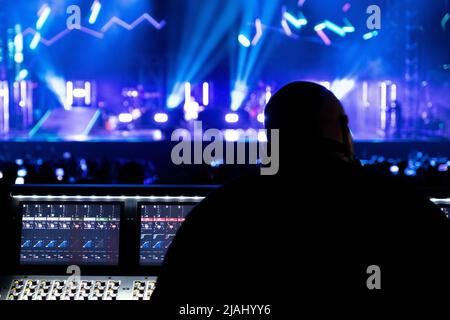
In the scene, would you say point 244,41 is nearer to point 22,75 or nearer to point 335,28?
point 335,28

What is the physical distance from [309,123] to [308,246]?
0.24 metres

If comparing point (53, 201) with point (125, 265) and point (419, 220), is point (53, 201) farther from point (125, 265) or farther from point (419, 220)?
point (419, 220)

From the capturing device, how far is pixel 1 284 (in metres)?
2.10

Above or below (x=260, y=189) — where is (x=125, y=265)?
below

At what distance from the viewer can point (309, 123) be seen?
1163 mm

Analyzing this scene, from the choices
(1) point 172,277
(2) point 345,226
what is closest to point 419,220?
(2) point 345,226

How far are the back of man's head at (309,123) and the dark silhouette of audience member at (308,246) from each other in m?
0.07

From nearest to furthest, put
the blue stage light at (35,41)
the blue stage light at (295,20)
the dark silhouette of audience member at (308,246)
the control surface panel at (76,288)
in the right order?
the dark silhouette of audience member at (308,246) < the control surface panel at (76,288) < the blue stage light at (35,41) < the blue stage light at (295,20)

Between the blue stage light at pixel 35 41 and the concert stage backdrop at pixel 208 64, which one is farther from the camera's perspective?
the blue stage light at pixel 35 41

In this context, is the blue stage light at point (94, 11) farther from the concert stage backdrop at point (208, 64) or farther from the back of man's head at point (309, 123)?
the back of man's head at point (309, 123)

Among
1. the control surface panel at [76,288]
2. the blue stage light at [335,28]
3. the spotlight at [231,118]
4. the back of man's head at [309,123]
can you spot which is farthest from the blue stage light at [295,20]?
the back of man's head at [309,123]

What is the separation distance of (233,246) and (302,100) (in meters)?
0.32

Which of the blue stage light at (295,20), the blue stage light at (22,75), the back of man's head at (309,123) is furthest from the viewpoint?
the blue stage light at (295,20)

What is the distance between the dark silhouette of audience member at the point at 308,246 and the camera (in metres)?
1.02
